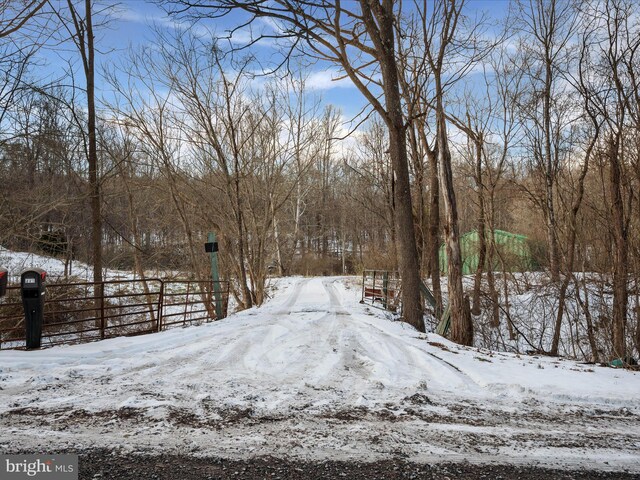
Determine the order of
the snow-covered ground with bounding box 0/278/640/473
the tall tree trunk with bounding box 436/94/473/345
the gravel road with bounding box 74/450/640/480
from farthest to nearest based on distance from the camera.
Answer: the tall tree trunk with bounding box 436/94/473/345
the snow-covered ground with bounding box 0/278/640/473
the gravel road with bounding box 74/450/640/480

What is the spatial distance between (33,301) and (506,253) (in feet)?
58.2

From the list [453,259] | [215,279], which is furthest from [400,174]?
[215,279]

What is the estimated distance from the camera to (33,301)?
238 inches

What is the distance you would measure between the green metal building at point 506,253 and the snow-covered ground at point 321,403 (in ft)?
37.6

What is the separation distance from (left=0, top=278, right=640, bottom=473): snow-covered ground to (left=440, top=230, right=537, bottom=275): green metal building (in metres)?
11.5

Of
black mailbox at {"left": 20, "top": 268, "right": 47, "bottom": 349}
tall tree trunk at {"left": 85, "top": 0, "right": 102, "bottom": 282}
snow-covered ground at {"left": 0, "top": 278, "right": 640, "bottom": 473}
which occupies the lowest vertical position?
snow-covered ground at {"left": 0, "top": 278, "right": 640, "bottom": 473}

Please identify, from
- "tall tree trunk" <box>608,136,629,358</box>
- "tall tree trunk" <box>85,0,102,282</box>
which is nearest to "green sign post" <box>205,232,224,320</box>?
"tall tree trunk" <box>85,0,102,282</box>

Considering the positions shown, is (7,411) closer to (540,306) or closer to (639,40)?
(540,306)

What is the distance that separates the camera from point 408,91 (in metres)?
12.3

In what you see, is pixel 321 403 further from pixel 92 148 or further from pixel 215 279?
pixel 92 148

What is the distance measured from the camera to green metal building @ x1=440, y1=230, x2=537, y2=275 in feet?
55.1

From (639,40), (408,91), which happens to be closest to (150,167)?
(408,91)

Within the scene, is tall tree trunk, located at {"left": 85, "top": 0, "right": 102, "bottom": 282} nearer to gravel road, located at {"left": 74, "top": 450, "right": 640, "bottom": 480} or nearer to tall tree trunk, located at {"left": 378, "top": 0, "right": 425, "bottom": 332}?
tall tree trunk, located at {"left": 378, "top": 0, "right": 425, "bottom": 332}

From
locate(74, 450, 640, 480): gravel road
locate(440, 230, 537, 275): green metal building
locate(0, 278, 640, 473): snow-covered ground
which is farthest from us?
locate(440, 230, 537, 275): green metal building
